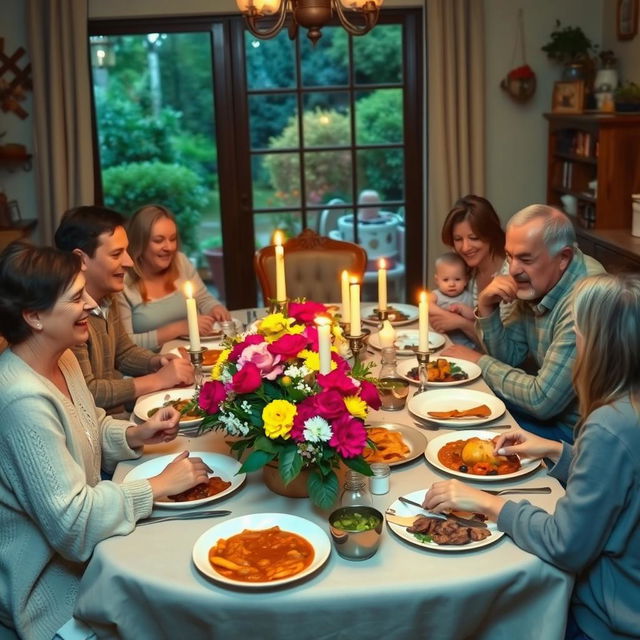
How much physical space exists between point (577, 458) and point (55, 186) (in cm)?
363

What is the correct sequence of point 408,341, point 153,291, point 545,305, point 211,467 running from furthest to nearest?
point 153,291, point 408,341, point 545,305, point 211,467

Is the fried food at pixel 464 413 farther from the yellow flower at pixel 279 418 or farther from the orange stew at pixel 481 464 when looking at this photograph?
the yellow flower at pixel 279 418

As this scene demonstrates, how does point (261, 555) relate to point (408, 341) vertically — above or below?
below

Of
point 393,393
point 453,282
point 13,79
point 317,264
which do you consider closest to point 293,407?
point 393,393

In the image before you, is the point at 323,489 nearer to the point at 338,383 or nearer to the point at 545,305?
the point at 338,383

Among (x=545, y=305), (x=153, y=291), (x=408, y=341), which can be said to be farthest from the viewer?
(x=153, y=291)

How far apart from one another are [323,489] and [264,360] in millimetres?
272

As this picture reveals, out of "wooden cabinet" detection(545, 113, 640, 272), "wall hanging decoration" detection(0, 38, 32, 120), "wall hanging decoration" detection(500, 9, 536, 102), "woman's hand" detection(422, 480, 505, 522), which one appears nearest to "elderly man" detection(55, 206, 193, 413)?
"woman's hand" detection(422, 480, 505, 522)

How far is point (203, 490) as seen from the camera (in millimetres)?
1734

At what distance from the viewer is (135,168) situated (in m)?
6.43

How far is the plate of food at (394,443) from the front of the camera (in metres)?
1.85

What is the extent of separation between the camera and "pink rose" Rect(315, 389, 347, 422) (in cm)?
150

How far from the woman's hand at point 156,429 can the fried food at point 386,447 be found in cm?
46

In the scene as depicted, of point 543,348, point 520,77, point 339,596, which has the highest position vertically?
point 520,77
